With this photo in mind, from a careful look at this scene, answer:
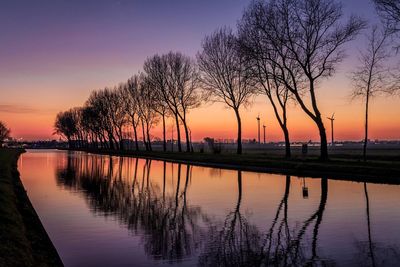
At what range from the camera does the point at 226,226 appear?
13727 mm

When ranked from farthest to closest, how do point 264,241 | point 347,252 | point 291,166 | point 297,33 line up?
1. point 297,33
2. point 291,166
3. point 264,241
4. point 347,252

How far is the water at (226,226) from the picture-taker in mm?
10239

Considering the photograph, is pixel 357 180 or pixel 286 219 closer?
pixel 286 219

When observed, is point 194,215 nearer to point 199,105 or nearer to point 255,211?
point 255,211

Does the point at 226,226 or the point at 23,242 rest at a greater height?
the point at 23,242

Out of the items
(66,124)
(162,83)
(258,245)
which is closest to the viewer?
(258,245)

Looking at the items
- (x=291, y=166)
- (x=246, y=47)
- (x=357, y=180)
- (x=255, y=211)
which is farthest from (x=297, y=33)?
(x=255, y=211)

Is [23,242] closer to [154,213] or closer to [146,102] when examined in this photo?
[154,213]

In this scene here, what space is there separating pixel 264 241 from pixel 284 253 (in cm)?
123

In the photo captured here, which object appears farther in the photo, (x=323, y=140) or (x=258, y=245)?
(x=323, y=140)

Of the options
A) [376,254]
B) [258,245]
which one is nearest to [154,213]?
[258,245]

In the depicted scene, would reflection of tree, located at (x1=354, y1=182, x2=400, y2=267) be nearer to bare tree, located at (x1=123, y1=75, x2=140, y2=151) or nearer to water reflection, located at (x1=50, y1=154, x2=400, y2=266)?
water reflection, located at (x1=50, y1=154, x2=400, y2=266)

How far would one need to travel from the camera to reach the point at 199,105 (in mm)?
78375

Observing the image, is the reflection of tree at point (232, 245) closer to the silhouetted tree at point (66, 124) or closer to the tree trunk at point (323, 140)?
the tree trunk at point (323, 140)
